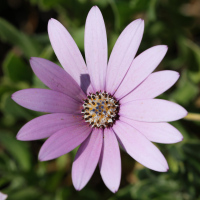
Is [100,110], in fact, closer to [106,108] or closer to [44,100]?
[106,108]

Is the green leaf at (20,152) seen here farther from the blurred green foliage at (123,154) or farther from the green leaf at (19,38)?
the green leaf at (19,38)

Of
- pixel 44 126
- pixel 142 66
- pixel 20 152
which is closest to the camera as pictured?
pixel 44 126

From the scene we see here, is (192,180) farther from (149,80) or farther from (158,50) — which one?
(158,50)

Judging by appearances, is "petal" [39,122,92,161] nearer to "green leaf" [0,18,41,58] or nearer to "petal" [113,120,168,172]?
"petal" [113,120,168,172]

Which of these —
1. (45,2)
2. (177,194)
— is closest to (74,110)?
(45,2)

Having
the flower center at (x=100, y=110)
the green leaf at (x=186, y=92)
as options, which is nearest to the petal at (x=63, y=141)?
the flower center at (x=100, y=110)

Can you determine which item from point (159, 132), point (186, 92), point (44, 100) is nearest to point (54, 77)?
point (44, 100)
